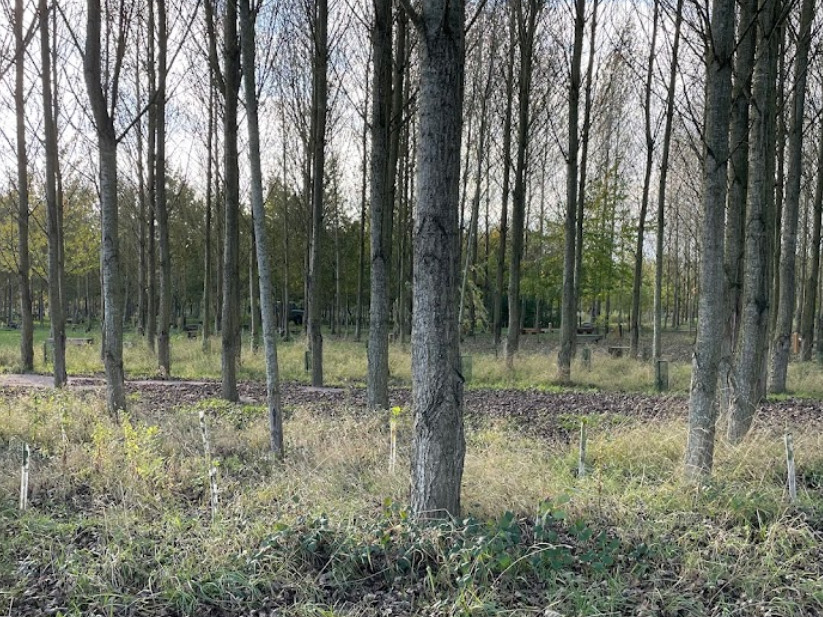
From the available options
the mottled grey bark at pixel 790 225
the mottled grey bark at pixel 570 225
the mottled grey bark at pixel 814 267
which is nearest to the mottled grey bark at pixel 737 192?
the mottled grey bark at pixel 790 225

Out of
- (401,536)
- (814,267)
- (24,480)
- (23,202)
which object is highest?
(23,202)

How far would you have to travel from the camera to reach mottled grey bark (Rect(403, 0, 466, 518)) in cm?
378

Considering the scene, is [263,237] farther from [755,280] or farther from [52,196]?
[52,196]

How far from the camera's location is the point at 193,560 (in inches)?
135

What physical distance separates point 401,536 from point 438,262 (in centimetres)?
168

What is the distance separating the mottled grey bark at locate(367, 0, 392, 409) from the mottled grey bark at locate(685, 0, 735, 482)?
12.2 ft

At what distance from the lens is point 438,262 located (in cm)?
377

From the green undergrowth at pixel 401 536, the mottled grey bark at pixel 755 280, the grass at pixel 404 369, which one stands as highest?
the mottled grey bark at pixel 755 280

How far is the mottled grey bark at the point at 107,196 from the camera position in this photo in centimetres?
689

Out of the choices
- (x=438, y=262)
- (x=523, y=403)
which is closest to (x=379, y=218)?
(x=438, y=262)

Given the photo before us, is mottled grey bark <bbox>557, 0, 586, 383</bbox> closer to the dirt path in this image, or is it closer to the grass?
the grass

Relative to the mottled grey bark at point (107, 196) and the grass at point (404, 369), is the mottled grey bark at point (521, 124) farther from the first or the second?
the mottled grey bark at point (107, 196)

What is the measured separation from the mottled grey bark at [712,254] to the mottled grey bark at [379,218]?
12.2 feet

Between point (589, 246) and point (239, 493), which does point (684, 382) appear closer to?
point (239, 493)
